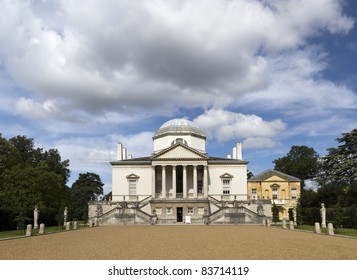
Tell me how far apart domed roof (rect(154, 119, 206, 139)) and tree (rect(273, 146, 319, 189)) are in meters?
31.5

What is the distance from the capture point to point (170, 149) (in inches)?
2159

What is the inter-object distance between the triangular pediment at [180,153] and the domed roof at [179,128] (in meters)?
6.44

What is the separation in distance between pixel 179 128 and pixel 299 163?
38.0 meters

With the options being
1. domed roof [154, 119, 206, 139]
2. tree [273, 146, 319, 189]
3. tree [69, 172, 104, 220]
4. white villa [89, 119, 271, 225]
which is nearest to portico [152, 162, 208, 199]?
white villa [89, 119, 271, 225]

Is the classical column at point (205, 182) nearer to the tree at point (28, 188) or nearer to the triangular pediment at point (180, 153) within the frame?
the triangular pediment at point (180, 153)

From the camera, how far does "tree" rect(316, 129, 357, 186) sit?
50.1 m

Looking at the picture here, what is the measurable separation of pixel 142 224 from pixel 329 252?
3330 centimetres

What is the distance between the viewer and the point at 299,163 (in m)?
87.6

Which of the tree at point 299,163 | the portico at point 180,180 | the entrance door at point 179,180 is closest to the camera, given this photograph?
the portico at point 180,180

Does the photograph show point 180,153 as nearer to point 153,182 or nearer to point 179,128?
point 153,182

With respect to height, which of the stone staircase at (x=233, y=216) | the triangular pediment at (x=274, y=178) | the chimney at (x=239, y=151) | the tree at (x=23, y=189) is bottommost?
the stone staircase at (x=233, y=216)

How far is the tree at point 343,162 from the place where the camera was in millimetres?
50125

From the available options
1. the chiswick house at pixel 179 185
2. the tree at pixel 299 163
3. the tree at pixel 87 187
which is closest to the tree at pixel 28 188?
the chiswick house at pixel 179 185
